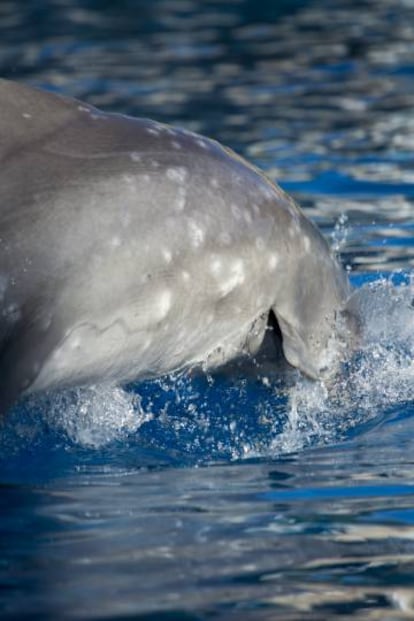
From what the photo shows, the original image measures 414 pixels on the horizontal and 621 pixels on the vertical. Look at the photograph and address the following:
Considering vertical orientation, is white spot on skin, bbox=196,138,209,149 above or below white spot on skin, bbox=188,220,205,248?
above

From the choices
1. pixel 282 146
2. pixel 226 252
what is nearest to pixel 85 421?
pixel 226 252

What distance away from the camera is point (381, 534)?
466cm

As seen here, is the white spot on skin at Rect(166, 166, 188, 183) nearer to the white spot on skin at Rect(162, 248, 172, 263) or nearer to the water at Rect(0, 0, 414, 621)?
the white spot on skin at Rect(162, 248, 172, 263)

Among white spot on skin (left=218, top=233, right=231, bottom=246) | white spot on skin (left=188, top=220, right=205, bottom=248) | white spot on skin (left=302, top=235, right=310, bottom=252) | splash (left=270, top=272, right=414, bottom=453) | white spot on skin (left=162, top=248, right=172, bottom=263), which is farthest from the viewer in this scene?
white spot on skin (left=302, top=235, right=310, bottom=252)

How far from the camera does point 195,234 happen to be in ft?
19.3

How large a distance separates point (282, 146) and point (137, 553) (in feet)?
25.9

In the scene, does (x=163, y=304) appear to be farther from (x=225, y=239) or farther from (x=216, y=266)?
(x=225, y=239)

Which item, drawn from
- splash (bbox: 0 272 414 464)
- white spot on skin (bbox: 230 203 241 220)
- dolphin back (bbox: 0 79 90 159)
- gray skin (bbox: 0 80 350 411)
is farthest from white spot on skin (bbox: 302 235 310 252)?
dolphin back (bbox: 0 79 90 159)

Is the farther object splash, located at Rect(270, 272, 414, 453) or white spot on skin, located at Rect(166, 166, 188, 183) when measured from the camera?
splash, located at Rect(270, 272, 414, 453)

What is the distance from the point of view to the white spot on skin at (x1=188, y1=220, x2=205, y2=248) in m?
5.88

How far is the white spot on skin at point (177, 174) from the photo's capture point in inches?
234

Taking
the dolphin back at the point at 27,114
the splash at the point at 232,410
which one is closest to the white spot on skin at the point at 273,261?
the splash at the point at 232,410

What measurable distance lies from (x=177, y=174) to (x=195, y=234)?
267mm

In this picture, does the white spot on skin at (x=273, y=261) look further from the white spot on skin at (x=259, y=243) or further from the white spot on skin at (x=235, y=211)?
the white spot on skin at (x=235, y=211)
